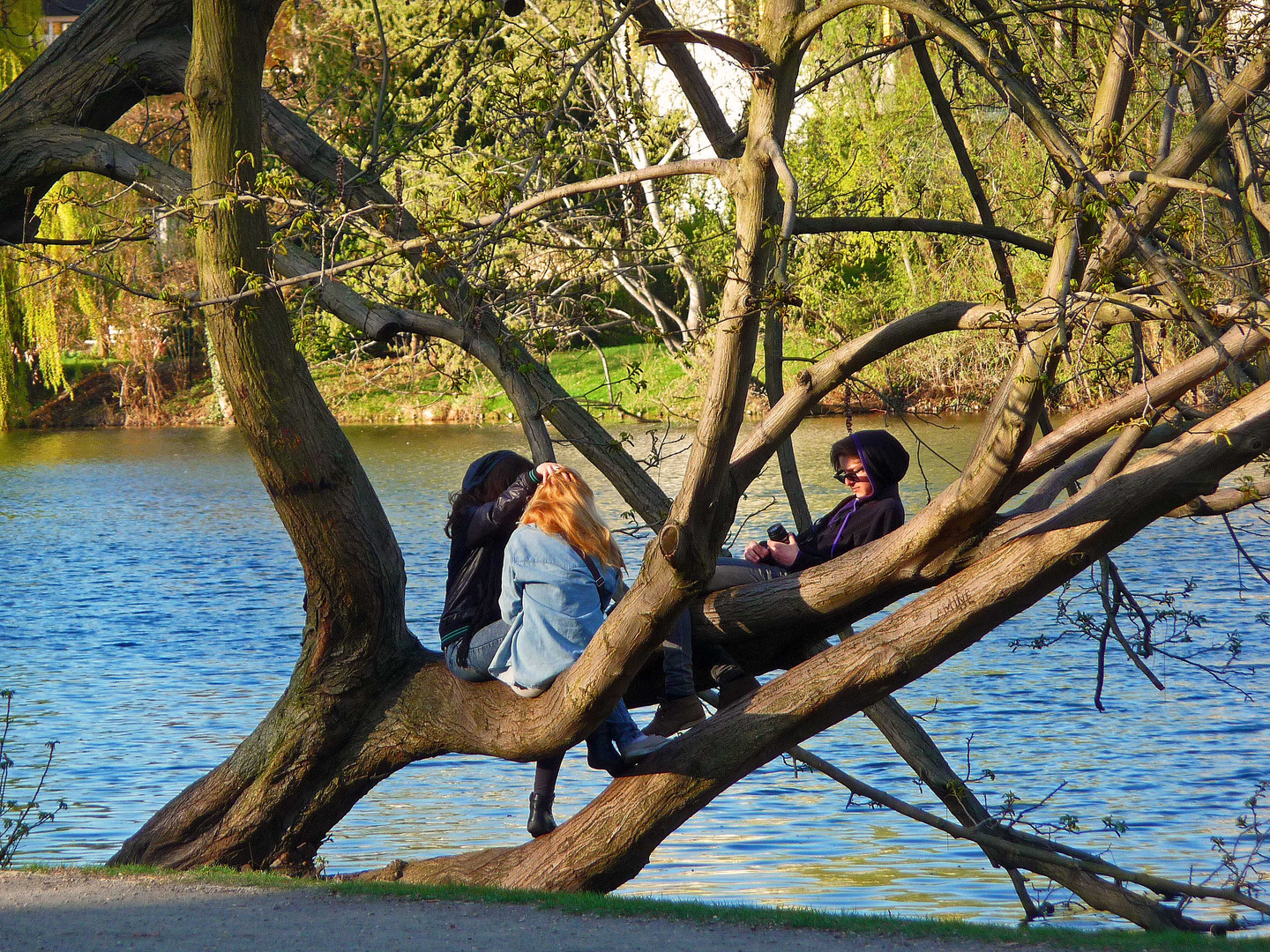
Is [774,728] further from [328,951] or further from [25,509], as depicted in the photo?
[25,509]

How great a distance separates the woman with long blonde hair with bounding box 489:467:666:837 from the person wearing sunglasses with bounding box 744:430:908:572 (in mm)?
774

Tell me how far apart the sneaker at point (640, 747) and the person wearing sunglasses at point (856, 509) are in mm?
924

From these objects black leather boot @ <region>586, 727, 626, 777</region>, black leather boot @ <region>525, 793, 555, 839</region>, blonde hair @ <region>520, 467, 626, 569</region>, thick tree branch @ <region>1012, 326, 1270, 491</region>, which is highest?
thick tree branch @ <region>1012, 326, 1270, 491</region>

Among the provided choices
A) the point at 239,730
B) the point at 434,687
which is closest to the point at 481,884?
the point at 434,687

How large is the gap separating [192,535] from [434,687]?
18.3 m

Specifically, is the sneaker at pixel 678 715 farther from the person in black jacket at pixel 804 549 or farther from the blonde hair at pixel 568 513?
the blonde hair at pixel 568 513

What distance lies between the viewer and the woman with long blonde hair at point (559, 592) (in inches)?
223

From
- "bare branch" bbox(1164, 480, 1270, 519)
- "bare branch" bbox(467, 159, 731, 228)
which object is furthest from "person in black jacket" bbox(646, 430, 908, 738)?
"bare branch" bbox(467, 159, 731, 228)

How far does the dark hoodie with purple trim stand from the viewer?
19.9 ft

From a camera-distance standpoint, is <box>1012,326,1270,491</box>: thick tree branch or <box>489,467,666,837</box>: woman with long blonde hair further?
<box>489,467,666,837</box>: woman with long blonde hair

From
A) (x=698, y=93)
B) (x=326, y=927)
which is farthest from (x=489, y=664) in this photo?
(x=698, y=93)

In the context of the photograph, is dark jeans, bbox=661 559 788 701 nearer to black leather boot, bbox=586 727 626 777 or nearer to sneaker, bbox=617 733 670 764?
sneaker, bbox=617 733 670 764

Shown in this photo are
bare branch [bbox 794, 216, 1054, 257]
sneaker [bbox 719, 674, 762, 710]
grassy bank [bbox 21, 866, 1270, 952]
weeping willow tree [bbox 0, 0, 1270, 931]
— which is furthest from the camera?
bare branch [bbox 794, 216, 1054, 257]

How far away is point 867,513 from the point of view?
244 inches
